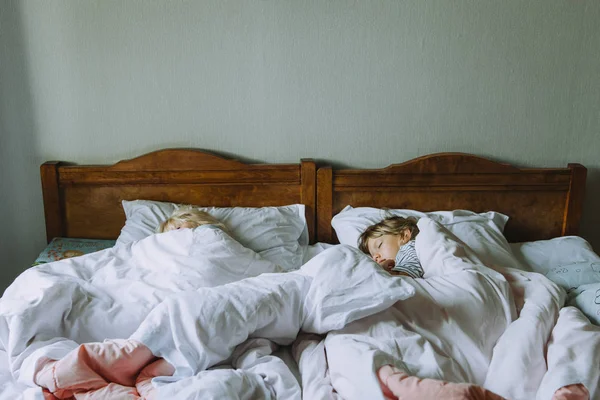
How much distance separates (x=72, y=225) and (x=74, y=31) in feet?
2.41

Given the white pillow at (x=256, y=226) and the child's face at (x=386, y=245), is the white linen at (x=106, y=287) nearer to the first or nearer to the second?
the white pillow at (x=256, y=226)

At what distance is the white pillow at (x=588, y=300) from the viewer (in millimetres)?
1668

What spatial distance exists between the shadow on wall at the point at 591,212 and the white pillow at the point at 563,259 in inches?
8.0

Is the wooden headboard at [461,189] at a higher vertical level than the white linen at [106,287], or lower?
higher

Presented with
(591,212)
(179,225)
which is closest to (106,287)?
(179,225)

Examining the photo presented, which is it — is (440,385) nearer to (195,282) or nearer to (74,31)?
(195,282)

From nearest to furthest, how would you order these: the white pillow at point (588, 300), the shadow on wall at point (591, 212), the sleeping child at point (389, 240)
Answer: the white pillow at point (588, 300) < the sleeping child at point (389, 240) < the shadow on wall at point (591, 212)

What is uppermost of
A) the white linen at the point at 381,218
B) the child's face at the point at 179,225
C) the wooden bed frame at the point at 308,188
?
the wooden bed frame at the point at 308,188

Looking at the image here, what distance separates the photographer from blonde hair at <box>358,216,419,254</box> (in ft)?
6.72

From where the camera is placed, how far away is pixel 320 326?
1.48 metres

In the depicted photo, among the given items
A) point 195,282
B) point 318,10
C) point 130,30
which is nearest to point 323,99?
point 318,10

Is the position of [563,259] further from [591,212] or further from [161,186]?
[161,186]

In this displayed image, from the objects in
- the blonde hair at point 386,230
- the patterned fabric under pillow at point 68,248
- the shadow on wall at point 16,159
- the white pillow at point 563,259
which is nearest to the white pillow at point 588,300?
the white pillow at point 563,259

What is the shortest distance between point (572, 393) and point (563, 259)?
97 centimetres
